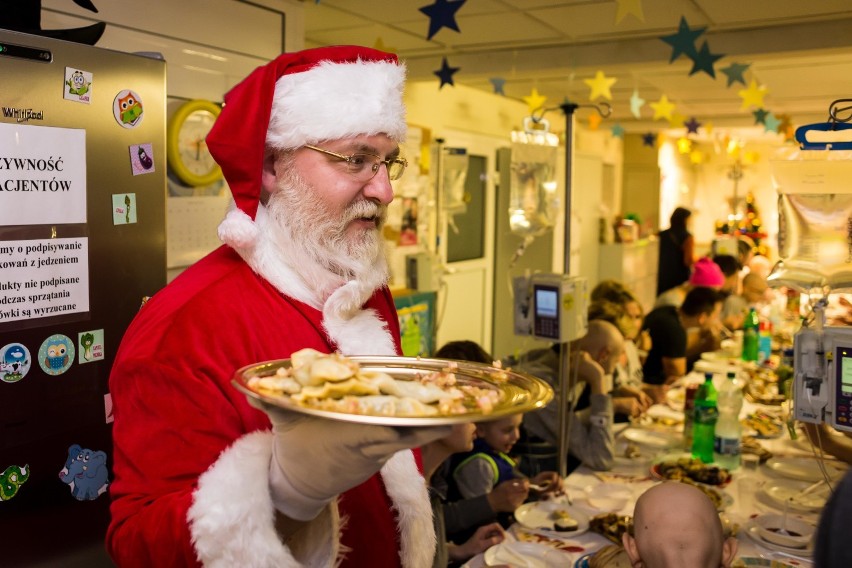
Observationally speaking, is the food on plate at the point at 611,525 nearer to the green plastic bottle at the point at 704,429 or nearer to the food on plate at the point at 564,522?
the food on plate at the point at 564,522

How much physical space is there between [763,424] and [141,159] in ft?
9.19

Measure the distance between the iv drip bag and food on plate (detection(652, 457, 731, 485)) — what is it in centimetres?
145

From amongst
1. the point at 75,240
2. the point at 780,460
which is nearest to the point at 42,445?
the point at 75,240

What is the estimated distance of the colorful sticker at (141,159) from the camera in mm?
1905

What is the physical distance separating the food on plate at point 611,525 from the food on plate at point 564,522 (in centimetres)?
5

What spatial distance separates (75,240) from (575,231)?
6.18 meters

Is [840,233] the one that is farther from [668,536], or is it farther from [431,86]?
[431,86]

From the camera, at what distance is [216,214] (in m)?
2.92

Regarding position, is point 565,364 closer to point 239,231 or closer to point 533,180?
point 533,180

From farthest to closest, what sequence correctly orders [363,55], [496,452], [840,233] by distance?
[496,452] < [840,233] < [363,55]

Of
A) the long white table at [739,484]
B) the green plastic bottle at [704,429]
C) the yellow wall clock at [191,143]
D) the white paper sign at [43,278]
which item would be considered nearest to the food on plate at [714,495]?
the long white table at [739,484]

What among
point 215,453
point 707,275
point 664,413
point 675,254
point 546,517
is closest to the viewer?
point 215,453

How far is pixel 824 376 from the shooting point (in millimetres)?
1790

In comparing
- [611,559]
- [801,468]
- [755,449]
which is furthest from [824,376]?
[755,449]
